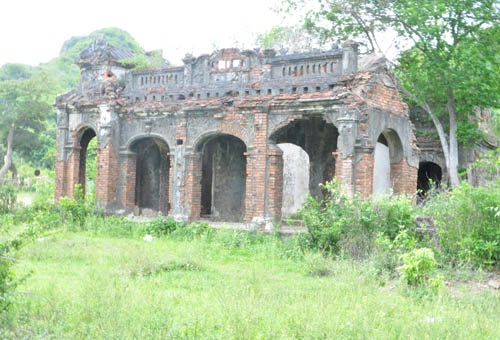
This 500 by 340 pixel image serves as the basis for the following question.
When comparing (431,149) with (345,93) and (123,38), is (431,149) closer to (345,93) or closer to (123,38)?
(345,93)

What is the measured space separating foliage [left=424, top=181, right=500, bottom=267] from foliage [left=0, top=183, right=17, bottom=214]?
1238 centimetres

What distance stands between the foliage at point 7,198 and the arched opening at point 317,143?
8.09 m

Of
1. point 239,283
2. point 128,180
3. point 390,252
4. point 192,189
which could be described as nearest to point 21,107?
point 128,180

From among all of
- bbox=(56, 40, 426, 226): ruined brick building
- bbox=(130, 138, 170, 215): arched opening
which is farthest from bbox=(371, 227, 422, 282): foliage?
bbox=(130, 138, 170, 215): arched opening

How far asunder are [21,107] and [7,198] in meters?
20.5

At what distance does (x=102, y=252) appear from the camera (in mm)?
11078

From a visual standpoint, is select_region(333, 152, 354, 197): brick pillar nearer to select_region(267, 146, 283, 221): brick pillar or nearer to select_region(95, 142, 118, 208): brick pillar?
select_region(267, 146, 283, 221): brick pillar

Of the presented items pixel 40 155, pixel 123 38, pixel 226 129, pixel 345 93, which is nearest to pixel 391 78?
pixel 345 93

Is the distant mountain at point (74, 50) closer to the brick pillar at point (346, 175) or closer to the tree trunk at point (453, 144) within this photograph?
the tree trunk at point (453, 144)

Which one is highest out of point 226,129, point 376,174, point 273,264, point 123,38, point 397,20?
point 123,38

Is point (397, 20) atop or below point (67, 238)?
atop

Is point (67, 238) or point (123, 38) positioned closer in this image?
point (67, 238)

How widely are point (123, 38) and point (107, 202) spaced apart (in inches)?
2056

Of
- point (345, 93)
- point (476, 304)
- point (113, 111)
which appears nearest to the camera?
point (476, 304)
